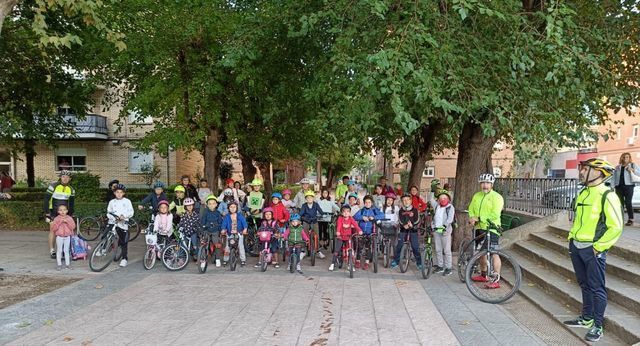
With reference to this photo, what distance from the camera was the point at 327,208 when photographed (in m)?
10.9

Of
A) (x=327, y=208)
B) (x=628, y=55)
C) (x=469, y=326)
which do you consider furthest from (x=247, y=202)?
(x=628, y=55)

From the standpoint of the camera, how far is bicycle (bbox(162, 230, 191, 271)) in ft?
29.0

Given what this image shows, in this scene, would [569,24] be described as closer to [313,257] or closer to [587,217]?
[587,217]

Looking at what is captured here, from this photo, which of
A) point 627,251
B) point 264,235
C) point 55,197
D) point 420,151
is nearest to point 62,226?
point 55,197

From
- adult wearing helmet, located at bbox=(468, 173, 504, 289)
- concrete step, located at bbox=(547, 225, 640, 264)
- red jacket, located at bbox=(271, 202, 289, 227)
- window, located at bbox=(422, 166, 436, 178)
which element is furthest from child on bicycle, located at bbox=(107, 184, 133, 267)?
window, located at bbox=(422, 166, 436, 178)

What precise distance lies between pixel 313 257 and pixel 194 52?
6345 millimetres

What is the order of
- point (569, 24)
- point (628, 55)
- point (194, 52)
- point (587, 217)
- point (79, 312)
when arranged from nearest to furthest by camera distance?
1. point (587, 217)
2. point (79, 312)
3. point (569, 24)
4. point (628, 55)
5. point (194, 52)

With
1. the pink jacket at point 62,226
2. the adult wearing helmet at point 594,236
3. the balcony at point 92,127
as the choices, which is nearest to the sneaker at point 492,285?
the adult wearing helmet at point 594,236

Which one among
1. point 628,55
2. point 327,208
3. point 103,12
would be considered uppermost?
point 103,12

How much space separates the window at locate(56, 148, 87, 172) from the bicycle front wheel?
26819 mm

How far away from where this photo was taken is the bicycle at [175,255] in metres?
8.84

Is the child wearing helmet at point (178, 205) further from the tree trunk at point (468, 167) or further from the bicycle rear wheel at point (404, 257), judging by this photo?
the tree trunk at point (468, 167)

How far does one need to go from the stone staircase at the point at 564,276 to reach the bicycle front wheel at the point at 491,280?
342 millimetres

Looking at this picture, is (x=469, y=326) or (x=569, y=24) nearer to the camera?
(x=469, y=326)
